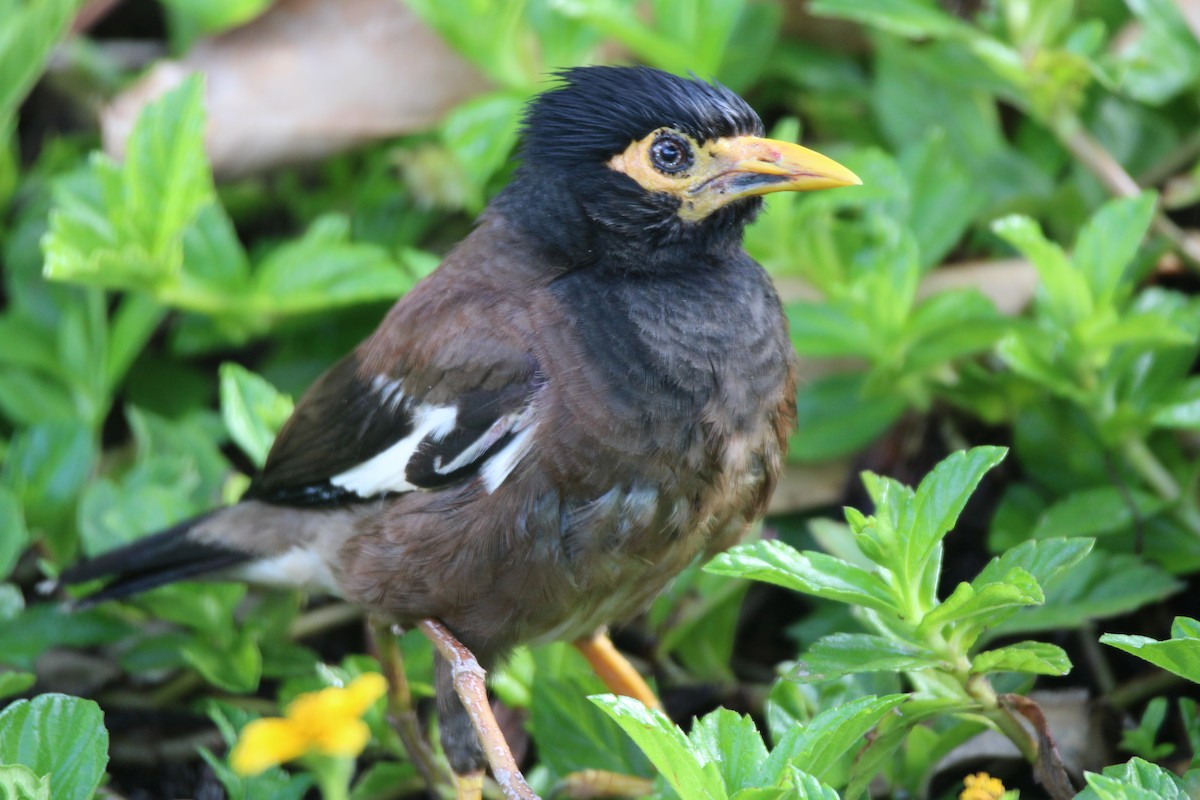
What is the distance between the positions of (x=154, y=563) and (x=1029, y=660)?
6.88 ft

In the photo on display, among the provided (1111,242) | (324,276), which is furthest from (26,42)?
(1111,242)

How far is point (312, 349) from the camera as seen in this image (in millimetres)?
4266

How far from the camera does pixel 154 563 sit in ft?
11.3

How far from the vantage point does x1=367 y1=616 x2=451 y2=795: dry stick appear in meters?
3.12

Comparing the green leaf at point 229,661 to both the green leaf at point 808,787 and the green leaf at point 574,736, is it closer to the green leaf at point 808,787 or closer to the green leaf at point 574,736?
the green leaf at point 574,736

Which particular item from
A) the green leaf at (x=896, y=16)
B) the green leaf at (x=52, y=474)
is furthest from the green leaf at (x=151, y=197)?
the green leaf at (x=896, y=16)

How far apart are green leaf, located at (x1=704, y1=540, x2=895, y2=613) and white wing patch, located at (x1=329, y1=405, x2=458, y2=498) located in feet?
2.63

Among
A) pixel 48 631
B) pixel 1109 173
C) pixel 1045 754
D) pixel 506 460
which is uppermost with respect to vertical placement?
pixel 1109 173

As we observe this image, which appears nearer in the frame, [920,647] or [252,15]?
[920,647]

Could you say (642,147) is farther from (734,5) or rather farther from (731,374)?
(734,5)

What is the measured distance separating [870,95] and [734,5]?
72 centimetres

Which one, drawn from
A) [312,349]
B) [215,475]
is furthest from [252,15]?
[215,475]

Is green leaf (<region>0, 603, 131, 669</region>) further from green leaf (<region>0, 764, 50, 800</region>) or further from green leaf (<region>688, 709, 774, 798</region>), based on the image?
green leaf (<region>688, 709, 774, 798</region>)

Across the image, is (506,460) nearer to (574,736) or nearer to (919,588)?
(574,736)
